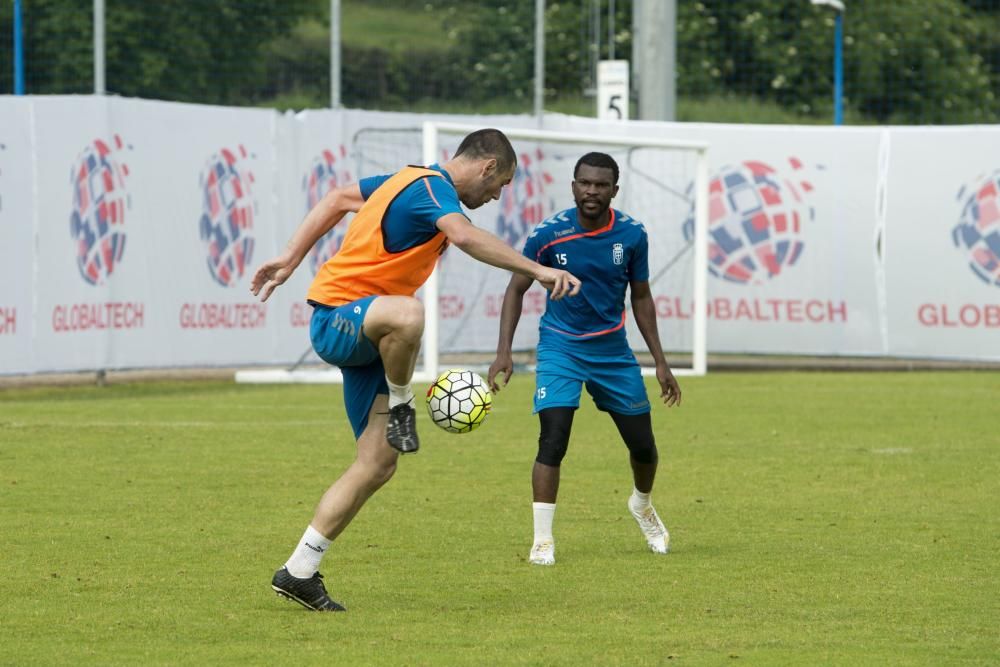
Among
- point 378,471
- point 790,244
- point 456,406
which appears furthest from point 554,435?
point 790,244

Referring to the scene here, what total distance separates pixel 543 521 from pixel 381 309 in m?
2.10

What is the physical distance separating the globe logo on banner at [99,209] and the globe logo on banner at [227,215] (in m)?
1.13

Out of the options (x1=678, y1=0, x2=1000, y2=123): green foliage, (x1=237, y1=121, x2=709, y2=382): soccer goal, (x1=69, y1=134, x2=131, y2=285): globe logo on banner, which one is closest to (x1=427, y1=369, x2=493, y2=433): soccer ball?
(x1=69, y1=134, x2=131, y2=285): globe logo on banner

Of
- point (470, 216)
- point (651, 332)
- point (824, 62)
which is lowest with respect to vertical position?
point (651, 332)

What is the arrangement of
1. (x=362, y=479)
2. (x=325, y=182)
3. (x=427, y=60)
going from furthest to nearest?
1. (x=427, y=60)
2. (x=325, y=182)
3. (x=362, y=479)

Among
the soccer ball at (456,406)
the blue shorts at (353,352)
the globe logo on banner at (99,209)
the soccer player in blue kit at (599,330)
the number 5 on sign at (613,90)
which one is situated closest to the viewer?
the blue shorts at (353,352)

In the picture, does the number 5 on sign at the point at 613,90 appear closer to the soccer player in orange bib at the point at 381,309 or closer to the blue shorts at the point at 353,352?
the soccer player in orange bib at the point at 381,309

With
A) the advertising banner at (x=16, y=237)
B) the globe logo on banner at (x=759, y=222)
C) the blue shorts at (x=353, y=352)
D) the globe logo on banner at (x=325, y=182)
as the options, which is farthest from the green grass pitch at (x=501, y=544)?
the globe logo on banner at (x=759, y=222)

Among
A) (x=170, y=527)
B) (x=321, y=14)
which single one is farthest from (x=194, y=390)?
(x=170, y=527)

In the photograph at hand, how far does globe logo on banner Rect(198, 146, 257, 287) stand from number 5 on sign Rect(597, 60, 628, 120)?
302 inches

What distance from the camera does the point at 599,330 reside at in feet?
32.0

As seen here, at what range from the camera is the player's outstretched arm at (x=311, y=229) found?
26.8 ft

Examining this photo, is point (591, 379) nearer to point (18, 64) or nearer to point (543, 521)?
point (543, 521)

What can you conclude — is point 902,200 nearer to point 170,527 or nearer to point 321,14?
point 321,14
